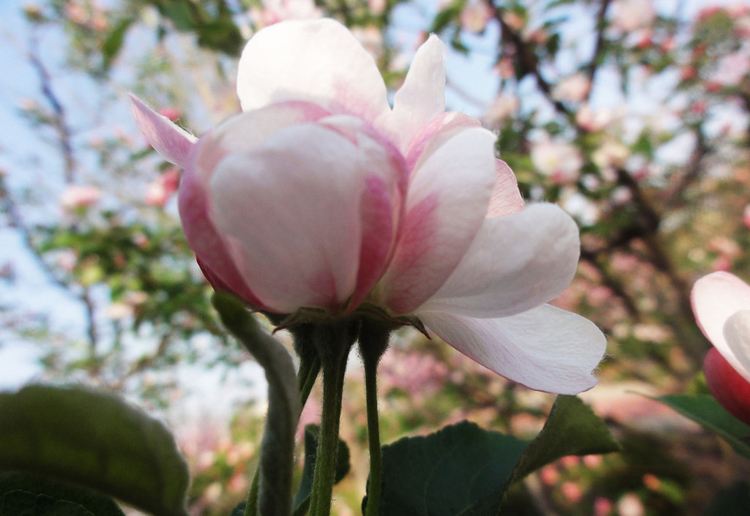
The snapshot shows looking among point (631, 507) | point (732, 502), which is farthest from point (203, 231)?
point (631, 507)

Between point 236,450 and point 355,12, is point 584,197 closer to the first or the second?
point 355,12

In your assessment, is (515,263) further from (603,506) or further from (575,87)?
(603,506)

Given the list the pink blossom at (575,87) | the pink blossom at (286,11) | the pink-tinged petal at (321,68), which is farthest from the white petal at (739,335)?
the pink blossom at (575,87)

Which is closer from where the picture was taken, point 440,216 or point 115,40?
point 440,216

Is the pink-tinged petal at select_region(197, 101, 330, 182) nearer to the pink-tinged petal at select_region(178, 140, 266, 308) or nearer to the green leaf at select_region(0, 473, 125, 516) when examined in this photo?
the pink-tinged petal at select_region(178, 140, 266, 308)

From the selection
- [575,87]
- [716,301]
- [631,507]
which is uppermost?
[716,301]

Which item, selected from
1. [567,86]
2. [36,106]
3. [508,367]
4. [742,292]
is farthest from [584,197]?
[36,106]

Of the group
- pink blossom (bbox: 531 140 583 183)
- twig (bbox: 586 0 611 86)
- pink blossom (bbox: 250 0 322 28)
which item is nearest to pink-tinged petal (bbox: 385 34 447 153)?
pink blossom (bbox: 250 0 322 28)
